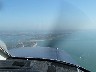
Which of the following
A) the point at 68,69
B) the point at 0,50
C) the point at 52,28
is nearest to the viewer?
the point at 68,69

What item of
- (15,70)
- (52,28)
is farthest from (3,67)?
(52,28)

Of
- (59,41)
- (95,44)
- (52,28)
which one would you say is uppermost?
(52,28)

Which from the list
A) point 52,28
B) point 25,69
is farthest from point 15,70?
point 52,28

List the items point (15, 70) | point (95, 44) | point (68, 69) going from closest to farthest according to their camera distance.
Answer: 1. point (15, 70)
2. point (68, 69)
3. point (95, 44)

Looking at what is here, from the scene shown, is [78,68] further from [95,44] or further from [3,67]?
[95,44]

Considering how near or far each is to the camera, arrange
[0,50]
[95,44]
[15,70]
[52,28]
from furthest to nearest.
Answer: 1. [95,44]
2. [52,28]
3. [0,50]
4. [15,70]

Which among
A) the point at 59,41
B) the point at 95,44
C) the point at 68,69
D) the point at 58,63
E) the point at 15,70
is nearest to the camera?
the point at 15,70

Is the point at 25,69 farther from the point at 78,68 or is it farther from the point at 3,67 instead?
the point at 78,68

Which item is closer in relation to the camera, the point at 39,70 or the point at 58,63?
the point at 39,70

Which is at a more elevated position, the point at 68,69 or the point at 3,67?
the point at 3,67
